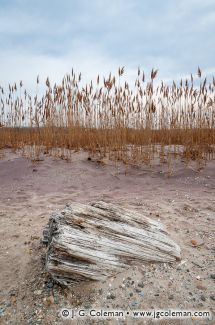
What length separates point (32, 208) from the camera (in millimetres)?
2779

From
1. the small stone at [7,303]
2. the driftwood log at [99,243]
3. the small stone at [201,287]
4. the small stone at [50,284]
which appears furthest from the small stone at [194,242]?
the small stone at [7,303]

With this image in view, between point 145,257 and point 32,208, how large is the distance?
1.56 metres

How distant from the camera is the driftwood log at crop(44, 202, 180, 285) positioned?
143 centimetres

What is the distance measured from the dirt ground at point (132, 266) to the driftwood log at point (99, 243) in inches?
2.6

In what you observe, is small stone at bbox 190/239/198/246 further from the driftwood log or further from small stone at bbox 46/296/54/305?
small stone at bbox 46/296/54/305

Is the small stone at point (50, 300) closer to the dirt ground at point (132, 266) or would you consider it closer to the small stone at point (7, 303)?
the dirt ground at point (132, 266)

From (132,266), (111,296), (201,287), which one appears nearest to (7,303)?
(111,296)

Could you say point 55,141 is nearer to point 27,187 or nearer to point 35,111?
point 35,111

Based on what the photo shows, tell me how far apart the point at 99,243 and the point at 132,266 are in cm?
26

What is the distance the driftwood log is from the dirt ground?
0.07 metres

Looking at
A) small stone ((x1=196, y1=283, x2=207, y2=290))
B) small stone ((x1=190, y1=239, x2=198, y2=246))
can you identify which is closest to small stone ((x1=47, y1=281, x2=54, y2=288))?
small stone ((x1=196, y1=283, x2=207, y2=290))

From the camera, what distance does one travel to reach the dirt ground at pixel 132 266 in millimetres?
1355

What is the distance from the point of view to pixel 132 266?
1587 millimetres

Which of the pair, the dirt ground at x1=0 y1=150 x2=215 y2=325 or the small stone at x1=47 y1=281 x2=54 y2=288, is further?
the small stone at x1=47 y1=281 x2=54 y2=288
